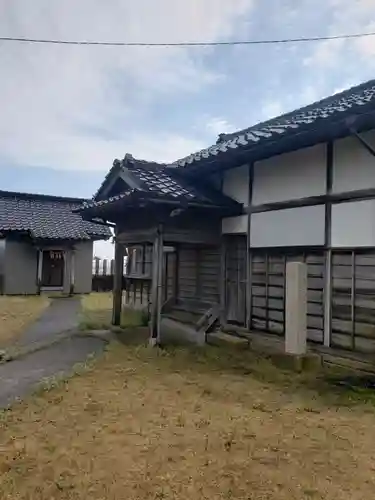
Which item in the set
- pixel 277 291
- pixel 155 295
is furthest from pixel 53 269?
pixel 277 291

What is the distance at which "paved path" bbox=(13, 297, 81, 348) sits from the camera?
352 inches

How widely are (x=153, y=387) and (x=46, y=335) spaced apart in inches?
184

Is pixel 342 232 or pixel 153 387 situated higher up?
pixel 342 232

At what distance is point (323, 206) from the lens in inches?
258

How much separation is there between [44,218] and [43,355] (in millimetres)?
13579

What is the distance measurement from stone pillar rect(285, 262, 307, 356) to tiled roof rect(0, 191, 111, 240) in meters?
13.9

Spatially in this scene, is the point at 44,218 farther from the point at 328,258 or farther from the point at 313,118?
the point at 313,118

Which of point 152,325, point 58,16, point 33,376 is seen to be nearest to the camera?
point 33,376

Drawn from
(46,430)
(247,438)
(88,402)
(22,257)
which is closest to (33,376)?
(88,402)

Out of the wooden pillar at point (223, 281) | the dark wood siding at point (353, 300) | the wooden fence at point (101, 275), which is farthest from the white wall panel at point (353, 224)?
the wooden fence at point (101, 275)

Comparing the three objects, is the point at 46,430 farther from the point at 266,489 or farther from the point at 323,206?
the point at 323,206

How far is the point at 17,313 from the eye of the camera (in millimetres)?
12930

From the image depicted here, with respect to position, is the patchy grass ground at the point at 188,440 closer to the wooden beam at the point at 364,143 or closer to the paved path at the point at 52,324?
the wooden beam at the point at 364,143

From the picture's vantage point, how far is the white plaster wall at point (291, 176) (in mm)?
6688
